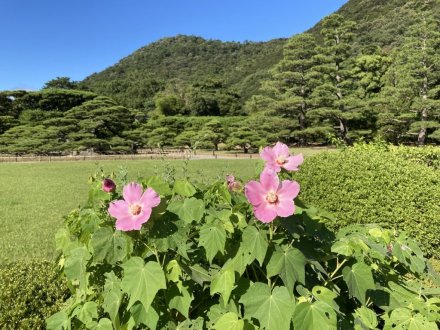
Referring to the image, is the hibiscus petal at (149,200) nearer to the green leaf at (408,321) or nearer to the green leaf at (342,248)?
the green leaf at (342,248)

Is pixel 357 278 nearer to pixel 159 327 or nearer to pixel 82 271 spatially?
pixel 159 327

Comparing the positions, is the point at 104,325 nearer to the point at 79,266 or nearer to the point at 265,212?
the point at 79,266

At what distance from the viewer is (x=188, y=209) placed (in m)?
1.12

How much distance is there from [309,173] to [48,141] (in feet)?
75.7

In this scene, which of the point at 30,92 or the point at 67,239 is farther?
the point at 30,92

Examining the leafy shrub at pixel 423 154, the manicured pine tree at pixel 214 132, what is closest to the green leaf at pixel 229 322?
the leafy shrub at pixel 423 154

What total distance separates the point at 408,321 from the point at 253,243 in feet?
1.68

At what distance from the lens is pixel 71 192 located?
8.54 m

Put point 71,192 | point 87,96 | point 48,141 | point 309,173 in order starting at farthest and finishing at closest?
point 87,96 → point 48,141 → point 71,192 → point 309,173

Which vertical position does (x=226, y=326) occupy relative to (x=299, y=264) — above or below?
below

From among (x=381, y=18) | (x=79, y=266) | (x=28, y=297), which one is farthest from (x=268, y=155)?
(x=381, y=18)

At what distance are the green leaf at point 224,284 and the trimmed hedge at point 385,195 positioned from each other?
2845mm

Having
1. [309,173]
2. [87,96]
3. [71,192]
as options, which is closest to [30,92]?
[87,96]

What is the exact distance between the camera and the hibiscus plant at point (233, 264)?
0.95 meters
